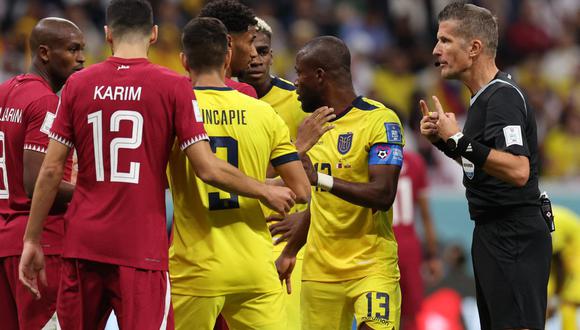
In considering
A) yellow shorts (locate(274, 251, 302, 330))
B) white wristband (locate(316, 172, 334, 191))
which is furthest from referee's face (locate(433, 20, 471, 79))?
yellow shorts (locate(274, 251, 302, 330))

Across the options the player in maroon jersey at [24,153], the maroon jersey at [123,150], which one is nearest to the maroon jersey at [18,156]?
the player in maroon jersey at [24,153]

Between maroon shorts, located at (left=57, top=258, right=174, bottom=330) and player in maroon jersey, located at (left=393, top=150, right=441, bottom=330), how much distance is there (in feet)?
16.1

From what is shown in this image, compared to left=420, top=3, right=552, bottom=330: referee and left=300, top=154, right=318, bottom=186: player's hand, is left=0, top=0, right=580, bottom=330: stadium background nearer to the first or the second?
left=300, top=154, right=318, bottom=186: player's hand

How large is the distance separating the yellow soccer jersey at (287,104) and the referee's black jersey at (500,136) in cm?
181

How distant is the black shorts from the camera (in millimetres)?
6152

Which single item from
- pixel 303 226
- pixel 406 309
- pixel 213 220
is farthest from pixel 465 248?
pixel 213 220

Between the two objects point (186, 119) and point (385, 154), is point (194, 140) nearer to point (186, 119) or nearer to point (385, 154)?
point (186, 119)

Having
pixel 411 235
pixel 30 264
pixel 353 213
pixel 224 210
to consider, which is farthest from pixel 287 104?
pixel 411 235

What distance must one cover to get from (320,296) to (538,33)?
32.9 feet

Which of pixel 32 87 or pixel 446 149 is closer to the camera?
pixel 446 149

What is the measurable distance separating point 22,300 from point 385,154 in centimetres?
252

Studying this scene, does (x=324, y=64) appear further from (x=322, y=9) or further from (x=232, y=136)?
(x=322, y=9)

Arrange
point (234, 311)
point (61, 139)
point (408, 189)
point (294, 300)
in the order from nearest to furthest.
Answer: point (61, 139) → point (234, 311) → point (294, 300) → point (408, 189)

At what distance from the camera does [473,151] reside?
19.4 ft
